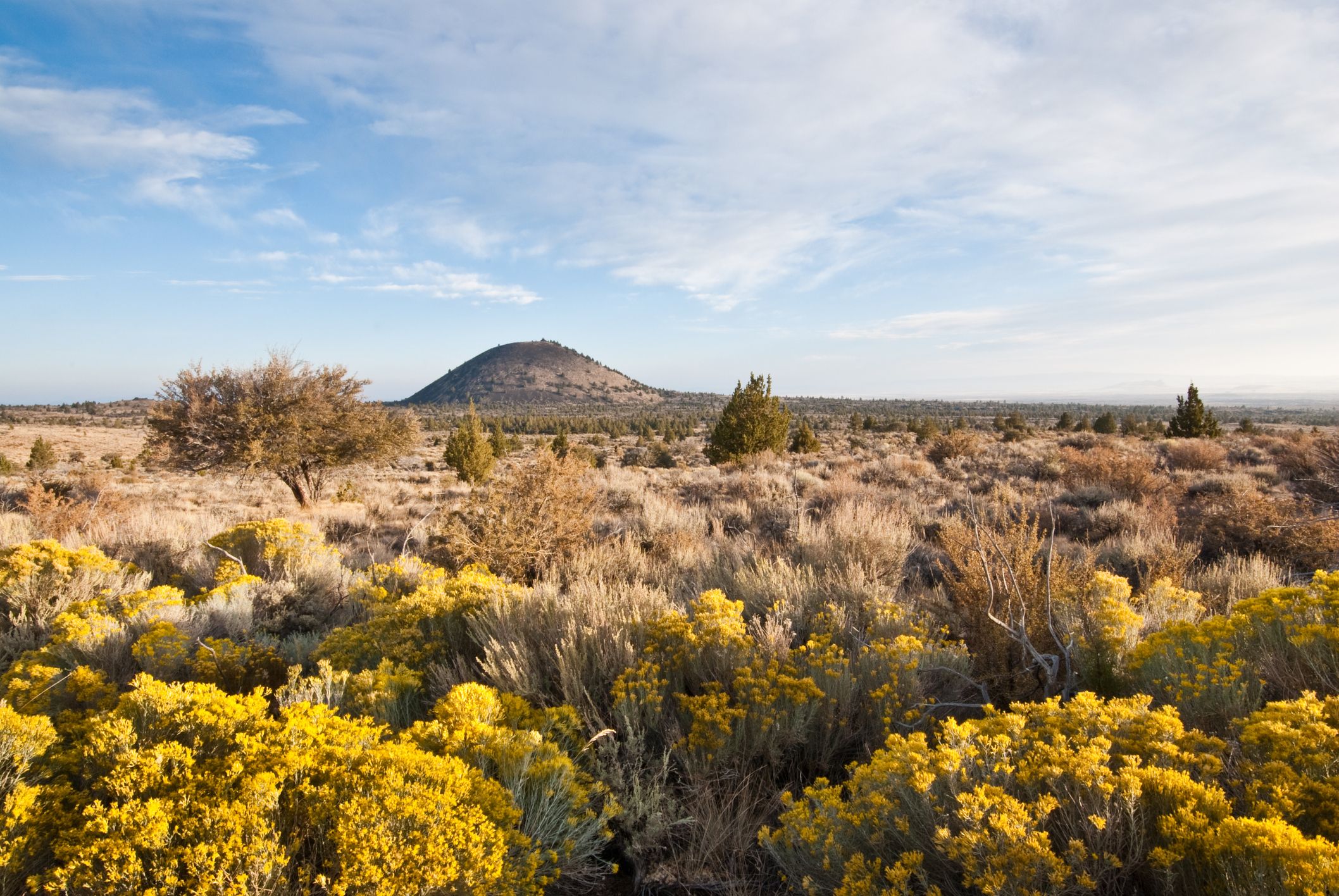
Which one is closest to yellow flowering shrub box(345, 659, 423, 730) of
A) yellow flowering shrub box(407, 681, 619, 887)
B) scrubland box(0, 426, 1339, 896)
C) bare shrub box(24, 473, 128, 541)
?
scrubland box(0, 426, 1339, 896)

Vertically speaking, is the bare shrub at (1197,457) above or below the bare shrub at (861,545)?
above

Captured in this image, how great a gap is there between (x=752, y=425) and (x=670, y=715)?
18.9m

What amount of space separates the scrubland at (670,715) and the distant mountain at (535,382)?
13390cm

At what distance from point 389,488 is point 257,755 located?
16541 mm

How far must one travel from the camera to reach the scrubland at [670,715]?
6.39 feet

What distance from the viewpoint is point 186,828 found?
6.70 feet

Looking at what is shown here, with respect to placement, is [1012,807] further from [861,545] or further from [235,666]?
[861,545]

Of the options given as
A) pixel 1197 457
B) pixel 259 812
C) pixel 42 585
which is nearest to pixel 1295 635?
pixel 259 812

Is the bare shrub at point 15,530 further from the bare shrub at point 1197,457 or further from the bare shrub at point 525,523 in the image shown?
the bare shrub at point 1197,457

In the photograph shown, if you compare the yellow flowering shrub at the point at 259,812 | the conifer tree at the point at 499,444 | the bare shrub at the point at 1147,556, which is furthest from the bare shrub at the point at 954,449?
the conifer tree at the point at 499,444

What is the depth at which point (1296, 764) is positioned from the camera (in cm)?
200

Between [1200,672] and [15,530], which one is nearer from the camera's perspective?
[1200,672]

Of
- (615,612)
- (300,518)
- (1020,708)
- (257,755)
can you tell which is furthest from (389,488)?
(1020,708)

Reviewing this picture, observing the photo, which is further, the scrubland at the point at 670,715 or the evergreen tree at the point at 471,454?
the evergreen tree at the point at 471,454
